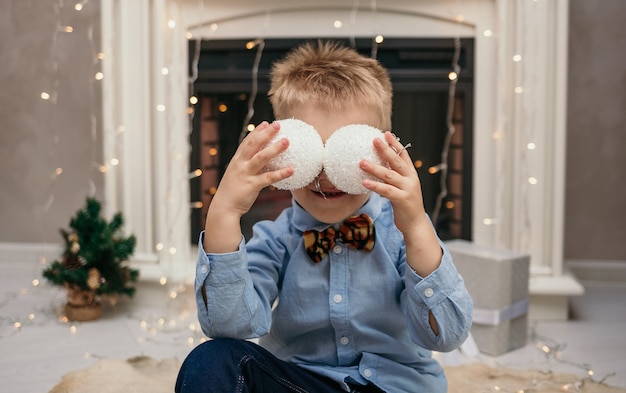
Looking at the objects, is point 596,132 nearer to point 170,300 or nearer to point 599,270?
point 599,270

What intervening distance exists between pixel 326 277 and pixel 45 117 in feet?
6.32

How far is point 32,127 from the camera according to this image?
2664 mm

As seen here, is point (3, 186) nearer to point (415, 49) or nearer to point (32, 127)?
point (32, 127)

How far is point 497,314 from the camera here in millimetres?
1729

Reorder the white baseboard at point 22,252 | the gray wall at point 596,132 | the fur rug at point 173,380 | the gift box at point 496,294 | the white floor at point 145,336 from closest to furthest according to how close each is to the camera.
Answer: the fur rug at point 173,380 → the white floor at point 145,336 → the gift box at point 496,294 → the gray wall at point 596,132 → the white baseboard at point 22,252

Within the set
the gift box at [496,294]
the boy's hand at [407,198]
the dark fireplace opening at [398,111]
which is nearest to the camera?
the boy's hand at [407,198]

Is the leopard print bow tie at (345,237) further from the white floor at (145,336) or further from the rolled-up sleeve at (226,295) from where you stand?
the white floor at (145,336)

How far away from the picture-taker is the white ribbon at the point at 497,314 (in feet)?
5.68

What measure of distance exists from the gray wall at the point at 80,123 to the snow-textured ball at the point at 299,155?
5.24 feet

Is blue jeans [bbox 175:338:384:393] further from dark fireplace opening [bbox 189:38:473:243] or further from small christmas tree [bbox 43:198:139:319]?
dark fireplace opening [bbox 189:38:473:243]

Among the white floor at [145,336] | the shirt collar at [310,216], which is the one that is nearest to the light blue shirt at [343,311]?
the shirt collar at [310,216]

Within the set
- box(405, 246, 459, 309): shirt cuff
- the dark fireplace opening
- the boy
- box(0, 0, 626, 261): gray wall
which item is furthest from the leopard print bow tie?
box(0, 0, 626, 261): gray wall

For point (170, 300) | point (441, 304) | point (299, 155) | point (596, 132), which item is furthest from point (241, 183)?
point (596, 132)

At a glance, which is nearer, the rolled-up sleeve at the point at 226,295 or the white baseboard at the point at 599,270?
the rolled-up sleeve at the point at 226,295
